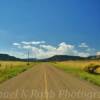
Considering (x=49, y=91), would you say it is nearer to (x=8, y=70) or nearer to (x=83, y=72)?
(x=83, y=72)

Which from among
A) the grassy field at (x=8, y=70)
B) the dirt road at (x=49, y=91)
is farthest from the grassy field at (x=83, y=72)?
the grassy field at (x=8, y=70)

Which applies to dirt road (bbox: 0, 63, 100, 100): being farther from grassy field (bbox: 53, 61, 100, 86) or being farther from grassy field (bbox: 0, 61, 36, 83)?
grassy field (bbox: 0, 61, 36, 83)

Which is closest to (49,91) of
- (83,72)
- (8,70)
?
(83,72)

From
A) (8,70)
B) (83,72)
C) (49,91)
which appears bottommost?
(49,91)

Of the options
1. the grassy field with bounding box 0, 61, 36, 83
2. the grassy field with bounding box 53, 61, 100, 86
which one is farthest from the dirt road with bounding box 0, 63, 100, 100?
the grassy field with bounding box 0, 61, 36, 83

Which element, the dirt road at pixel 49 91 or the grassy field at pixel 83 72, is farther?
the grassy field at pixel 83 72

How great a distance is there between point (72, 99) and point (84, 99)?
23.6 inches

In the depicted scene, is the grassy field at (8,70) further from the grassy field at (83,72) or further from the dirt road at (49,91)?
the grassy field at (83,72)

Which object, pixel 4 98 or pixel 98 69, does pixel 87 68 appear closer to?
pixel 98 69

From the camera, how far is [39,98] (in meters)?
12.8

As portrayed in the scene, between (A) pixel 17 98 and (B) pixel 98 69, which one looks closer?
(A) pixel 17 98

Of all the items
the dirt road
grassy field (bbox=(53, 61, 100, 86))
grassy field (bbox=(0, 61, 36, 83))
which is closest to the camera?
the dirt road

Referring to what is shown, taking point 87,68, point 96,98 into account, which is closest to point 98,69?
point 87,68

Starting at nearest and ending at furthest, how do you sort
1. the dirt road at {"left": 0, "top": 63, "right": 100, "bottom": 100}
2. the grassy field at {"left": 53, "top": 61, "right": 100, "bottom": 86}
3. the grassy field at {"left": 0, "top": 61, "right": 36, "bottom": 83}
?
the dirt road at {"left": 0, "top": 63, "right": 100, "bottom": 100} < the grassy field at {"left": 53, "top": 61, "right": 100, "bottom": 86} < the grassy field at {"left": 0, "top": 61, "right": 36, "bottom": 83}
